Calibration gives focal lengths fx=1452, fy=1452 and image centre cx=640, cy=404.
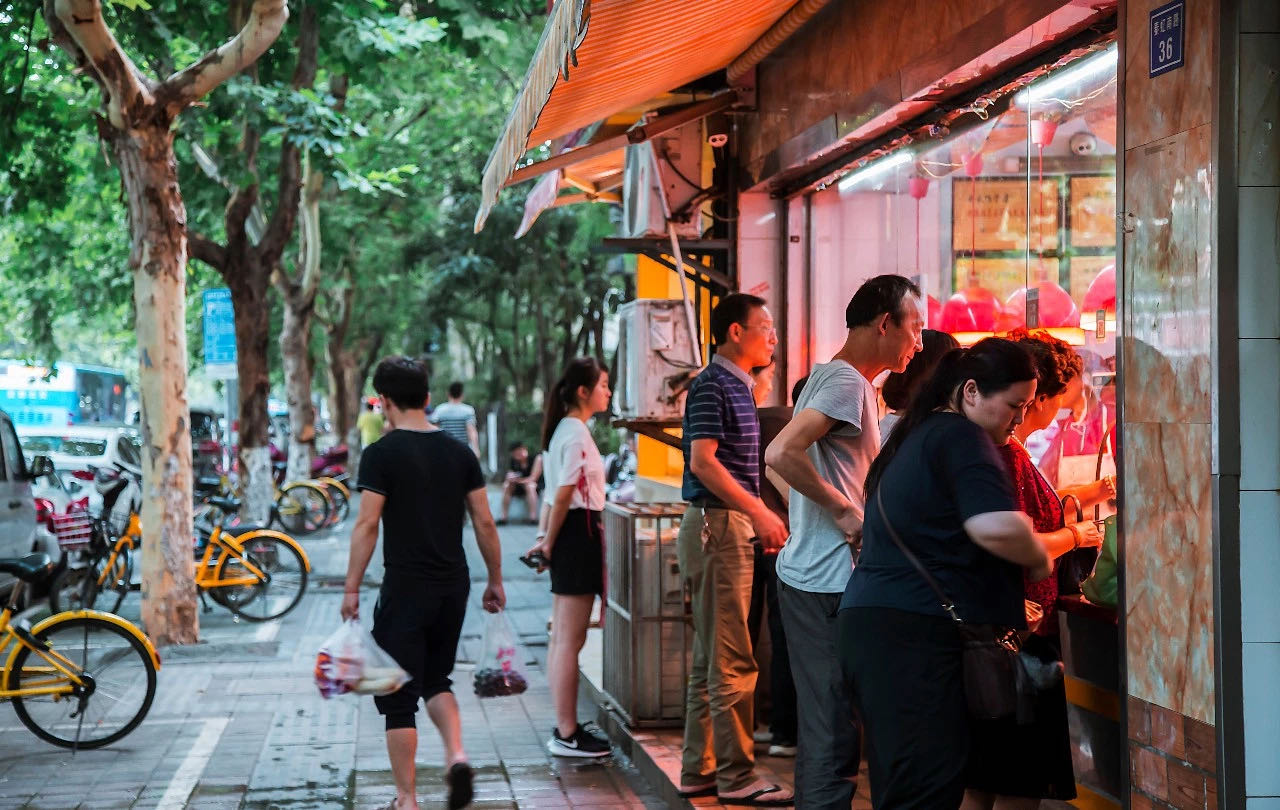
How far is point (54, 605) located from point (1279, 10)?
437 inches

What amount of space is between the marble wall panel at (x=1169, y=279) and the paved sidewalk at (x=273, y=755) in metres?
3.58

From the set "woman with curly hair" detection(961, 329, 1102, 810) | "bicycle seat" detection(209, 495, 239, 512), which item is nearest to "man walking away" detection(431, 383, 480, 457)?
"bicycle seat" detection(209, 495, 239, 512)

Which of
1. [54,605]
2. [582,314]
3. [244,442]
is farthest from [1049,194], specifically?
[582,314]

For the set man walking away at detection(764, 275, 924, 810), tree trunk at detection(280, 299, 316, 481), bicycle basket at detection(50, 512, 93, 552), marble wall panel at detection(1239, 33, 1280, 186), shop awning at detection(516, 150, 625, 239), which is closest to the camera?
marble wall panel at detection(1239, 33, 1280, 186)

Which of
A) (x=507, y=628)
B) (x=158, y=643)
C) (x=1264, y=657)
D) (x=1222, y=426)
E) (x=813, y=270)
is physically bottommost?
(x=158, y=643)

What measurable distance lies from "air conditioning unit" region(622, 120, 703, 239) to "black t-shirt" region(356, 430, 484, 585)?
10.6 feet

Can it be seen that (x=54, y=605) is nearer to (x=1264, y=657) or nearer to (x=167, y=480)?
(x=167, y=480)

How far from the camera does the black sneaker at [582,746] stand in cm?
736

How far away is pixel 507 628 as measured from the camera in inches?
260

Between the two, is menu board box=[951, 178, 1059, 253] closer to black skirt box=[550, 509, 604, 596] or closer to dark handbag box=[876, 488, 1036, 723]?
black skirt box=[550, 509, 604, 596]

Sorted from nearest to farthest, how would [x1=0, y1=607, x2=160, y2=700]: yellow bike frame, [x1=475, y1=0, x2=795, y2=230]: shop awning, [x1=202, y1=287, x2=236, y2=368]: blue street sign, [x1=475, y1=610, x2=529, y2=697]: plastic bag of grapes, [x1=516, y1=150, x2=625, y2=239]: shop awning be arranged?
[x1=475, y1=0, x2=795, y2=230]: shop awning → [x1=475, y1=610, x2=529, y2=697]: plastic bag of grapes → [x1=0, y1=607, x2=160, y2=700]: yellow bike frame → [x1=516, y1=150, x2=625, y2=239]: shop awning → [x1=202, y1=287, x2=236, y2=368]: blue street sign

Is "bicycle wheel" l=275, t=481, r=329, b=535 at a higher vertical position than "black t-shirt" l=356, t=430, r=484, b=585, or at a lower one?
lower

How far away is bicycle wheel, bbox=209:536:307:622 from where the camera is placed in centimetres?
1234

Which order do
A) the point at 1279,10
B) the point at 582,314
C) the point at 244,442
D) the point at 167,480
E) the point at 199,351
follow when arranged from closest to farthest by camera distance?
the point at 1279,10 → the point at 167,480 → the point at 244,442 → the point at 582,314 → the point at 199,351
